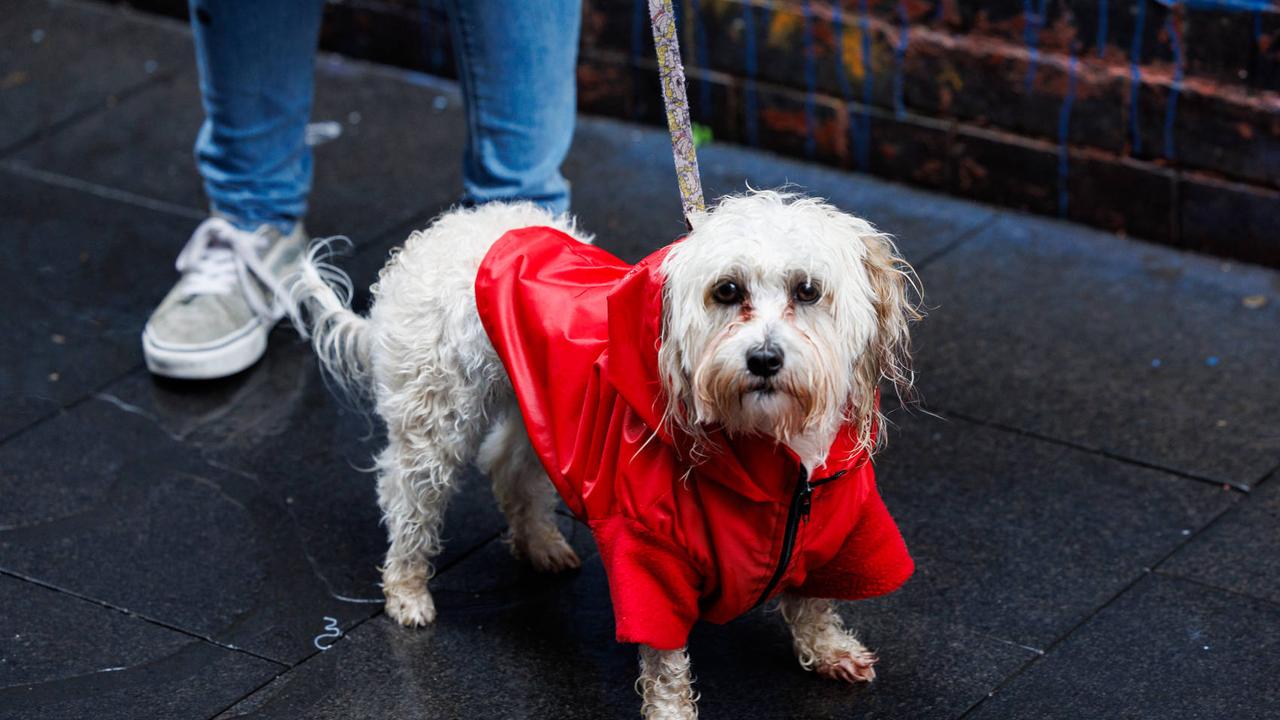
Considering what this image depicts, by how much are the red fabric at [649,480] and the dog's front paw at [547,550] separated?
0.62 metres

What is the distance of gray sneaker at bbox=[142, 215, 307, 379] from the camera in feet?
15.3

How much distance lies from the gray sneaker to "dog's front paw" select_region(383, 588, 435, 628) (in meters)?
1.33

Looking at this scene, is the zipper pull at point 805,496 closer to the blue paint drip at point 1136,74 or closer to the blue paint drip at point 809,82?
the blue paint drip at point 1136,74

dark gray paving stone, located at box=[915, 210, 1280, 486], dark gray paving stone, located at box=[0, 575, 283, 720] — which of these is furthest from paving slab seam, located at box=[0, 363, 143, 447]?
dark gray paving stone, located at box=[915, 210, 1280, 486]

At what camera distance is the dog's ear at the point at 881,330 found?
2.87 metres

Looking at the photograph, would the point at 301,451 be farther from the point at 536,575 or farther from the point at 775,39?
the point at 775,39

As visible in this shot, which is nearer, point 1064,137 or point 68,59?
point 1064,137

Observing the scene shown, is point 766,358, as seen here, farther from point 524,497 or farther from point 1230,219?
point 1230,219

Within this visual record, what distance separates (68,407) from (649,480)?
93.2 inches

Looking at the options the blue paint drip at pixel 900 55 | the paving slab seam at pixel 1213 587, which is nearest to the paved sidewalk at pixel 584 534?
the paving slab seam at pixel 1213 587

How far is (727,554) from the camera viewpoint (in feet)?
9.87

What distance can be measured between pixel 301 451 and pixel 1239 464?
261 cm

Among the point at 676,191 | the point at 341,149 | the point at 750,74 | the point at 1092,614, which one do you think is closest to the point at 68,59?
the point at 341,149

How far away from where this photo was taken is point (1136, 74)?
5.14m
